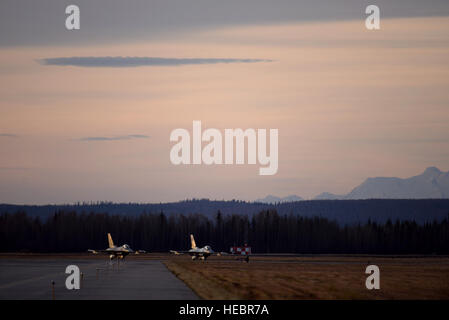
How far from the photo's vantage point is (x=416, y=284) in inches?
2328
